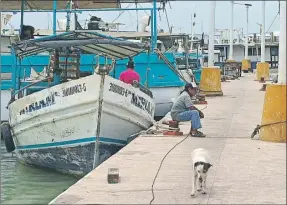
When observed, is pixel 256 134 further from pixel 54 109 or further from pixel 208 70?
pixel 208 70

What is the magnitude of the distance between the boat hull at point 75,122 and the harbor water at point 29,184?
0.27m

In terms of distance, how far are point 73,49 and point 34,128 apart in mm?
2502

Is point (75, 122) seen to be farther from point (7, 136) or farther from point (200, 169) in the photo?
point (200, 169)

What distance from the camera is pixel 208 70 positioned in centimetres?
1992

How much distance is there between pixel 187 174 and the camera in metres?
7.60

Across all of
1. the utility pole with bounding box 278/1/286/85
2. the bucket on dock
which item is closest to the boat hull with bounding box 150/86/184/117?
the utility pole with bounding box 278/1/286/85

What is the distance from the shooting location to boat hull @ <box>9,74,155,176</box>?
10.7 m

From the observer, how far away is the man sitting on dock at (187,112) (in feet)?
36.2

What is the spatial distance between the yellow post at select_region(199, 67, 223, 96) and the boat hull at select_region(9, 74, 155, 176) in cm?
828

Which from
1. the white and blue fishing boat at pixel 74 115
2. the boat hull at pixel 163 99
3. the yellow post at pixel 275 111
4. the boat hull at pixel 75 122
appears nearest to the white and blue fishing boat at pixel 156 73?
the boat hull at pixel 163 99

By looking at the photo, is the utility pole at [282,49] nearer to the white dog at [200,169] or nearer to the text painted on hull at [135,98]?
the text painted on hull at [135,98]

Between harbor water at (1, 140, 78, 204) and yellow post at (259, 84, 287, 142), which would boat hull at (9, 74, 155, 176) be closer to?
harbor water at (1, 140, 78, 204)

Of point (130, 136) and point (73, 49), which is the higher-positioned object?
point (73, 49)

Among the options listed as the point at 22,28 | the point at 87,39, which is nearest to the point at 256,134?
the point at 87,39
